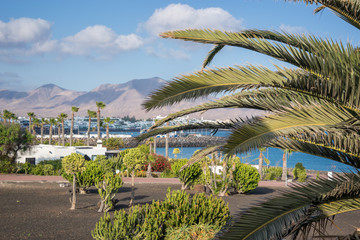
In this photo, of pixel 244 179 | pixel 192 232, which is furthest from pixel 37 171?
pixel 192 232

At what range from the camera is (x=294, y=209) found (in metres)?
3.90

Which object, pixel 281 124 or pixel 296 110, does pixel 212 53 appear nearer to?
pixel 296 110

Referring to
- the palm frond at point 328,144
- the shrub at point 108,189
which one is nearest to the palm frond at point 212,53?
the palm frond at point 328,144

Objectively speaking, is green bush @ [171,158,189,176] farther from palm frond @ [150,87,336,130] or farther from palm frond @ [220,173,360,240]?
palm frond @ [220,173,360,240]

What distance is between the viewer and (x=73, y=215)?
1384cm

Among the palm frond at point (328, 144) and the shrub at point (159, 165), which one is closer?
the palm frond at point (328, 144)

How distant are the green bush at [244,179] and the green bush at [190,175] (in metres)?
2.12

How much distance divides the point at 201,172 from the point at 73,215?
9.80 metres

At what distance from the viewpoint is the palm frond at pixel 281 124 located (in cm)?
369

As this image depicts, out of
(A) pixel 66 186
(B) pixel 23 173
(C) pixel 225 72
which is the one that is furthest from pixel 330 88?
(B) pixel 23 173

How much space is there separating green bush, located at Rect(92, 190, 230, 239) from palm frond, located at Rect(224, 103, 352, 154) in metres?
4.78

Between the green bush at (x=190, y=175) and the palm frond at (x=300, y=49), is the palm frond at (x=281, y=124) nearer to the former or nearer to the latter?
Answer: the palm frond at (x=300, y=49)

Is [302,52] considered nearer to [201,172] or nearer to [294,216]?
[294,216]

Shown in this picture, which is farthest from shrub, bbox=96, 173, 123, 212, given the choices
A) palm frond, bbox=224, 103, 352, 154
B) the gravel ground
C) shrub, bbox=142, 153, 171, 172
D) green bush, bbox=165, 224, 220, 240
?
shrub, bbox=142, 153, 171, 172
